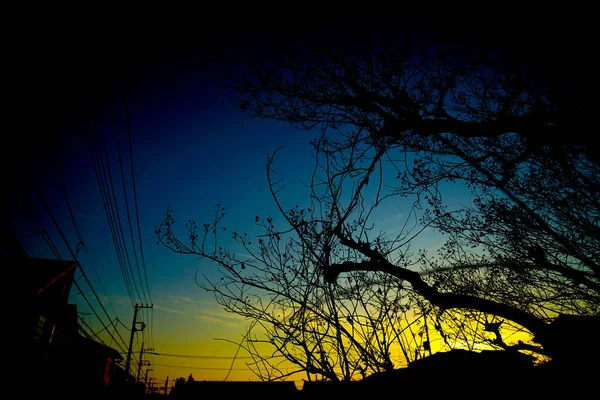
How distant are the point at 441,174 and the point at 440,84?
1.38m

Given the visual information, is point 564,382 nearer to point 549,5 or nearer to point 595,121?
point 595,121

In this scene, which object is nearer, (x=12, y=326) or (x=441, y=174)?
(x=441, y=174)

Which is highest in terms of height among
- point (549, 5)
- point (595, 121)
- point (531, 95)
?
point (549, 5)

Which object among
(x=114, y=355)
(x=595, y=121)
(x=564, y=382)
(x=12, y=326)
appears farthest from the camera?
(x=114, y=355)

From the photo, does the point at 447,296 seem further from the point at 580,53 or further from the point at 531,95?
the point at 580,53

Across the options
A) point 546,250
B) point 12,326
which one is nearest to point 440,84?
point 546,250

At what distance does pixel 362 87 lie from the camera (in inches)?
153

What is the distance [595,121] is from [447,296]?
2.58m

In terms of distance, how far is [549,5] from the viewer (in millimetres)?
2717

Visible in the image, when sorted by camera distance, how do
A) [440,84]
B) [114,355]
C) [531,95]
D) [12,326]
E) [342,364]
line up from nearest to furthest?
1. [342,364]
2. [531,95]
3. [440,84]
4. [12,326]
5. [114,355]

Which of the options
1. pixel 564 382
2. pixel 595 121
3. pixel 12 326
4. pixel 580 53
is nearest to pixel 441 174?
pixel 595 121

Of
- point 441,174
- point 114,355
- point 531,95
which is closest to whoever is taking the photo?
point 531,95

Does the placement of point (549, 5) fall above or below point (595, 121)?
above

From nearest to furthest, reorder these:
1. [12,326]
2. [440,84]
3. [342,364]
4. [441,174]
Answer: [342,364] → [440,84] → [441,174] → [12,326]
